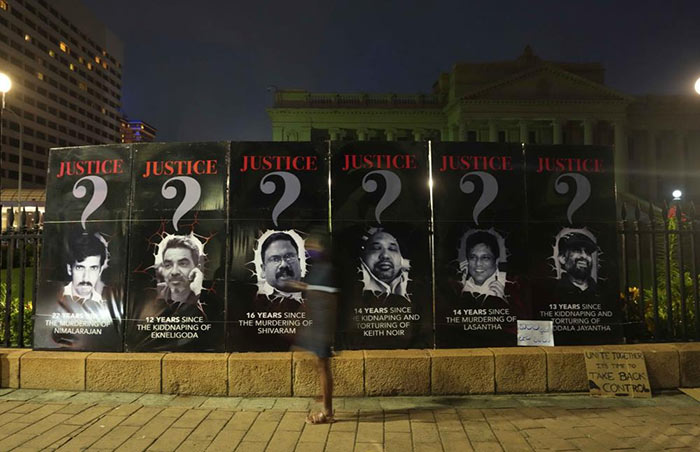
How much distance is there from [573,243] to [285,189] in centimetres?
370

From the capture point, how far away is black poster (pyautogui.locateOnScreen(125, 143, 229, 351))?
19.2 ft

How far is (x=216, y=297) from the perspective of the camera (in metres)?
5.88

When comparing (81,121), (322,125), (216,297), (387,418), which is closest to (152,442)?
(216,297)

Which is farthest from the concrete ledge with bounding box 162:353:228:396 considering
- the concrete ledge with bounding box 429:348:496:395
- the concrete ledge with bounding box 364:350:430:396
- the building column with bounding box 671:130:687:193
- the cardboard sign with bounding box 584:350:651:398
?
the building column with bounding box 671:130:687:193

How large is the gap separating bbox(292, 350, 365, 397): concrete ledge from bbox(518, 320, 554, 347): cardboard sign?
6.67 ft

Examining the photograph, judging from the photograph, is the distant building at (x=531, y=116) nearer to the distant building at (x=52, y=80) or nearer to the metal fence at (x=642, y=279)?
the metal fence at (x=642, y=279)

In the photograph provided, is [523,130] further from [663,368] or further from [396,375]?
[396,375]

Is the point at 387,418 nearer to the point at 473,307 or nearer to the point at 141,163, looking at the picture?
the point at 473,307

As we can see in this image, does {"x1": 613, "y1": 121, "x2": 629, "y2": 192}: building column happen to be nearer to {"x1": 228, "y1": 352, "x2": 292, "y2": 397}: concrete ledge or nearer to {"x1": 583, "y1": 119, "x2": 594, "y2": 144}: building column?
{"x1": 583, "y1": 119, "x2": 594, "y2": 144}: building column

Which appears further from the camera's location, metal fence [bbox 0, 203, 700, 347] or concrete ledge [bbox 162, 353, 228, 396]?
metal fence [bbox 0, 203, 700, 347]

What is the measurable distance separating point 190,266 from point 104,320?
4.11 ft

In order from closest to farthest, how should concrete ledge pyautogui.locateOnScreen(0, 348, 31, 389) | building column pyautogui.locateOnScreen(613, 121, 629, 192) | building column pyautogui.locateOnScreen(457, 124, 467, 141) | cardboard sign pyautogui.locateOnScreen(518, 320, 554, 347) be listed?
concrete ledge pyautogui.locateOnScreen(0, 348, 31, 389), cardboard sign pyautogui.locateOnScreen(518, 320, 554, 347), building column pyautogui.locateOnScreen(457, 124, 467, 141), building column pyautogui.locateOnScreen(613, 121, 629, 192)

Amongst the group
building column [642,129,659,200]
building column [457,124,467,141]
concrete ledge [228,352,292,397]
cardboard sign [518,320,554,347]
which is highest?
building column [457,124,467,141]

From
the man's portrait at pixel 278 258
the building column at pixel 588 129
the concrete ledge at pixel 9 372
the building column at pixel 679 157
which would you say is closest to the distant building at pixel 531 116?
the building column at pixel 588 129
